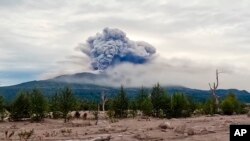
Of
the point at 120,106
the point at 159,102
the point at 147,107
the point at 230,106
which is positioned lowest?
the point at 230,106

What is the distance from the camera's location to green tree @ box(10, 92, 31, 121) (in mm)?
87438

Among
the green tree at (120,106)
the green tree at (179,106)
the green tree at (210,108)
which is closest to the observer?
the green tree at (120,106)

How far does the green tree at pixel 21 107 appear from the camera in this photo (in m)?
87.4

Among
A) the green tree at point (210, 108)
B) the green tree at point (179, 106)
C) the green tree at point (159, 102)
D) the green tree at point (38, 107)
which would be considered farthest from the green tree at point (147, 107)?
the green tree at point (38, 107)

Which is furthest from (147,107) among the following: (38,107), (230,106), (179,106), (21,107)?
(21,107)

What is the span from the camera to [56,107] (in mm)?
98125

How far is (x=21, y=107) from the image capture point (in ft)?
289

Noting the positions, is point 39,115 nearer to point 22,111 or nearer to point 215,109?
point 22,111

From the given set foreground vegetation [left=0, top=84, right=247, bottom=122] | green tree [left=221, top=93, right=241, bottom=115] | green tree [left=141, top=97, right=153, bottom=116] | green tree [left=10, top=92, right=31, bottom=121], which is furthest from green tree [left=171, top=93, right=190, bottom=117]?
green tree [left=10, top=92, right=31, bottom=121]

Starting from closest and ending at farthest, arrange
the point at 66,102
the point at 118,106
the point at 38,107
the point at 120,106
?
the point at 38,107
the point at 66,102
the point at 118,106
the point at 120,106

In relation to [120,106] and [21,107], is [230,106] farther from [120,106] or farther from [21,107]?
[21,107]

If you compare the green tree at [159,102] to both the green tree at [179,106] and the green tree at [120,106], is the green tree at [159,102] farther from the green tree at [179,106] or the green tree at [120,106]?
the green tree at [120,106]

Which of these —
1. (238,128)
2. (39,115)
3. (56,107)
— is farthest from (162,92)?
(238,128)

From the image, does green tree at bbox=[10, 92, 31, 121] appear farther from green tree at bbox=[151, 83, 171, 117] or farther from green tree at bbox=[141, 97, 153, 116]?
green tree at bbox=[151, 83, 171, 117]
